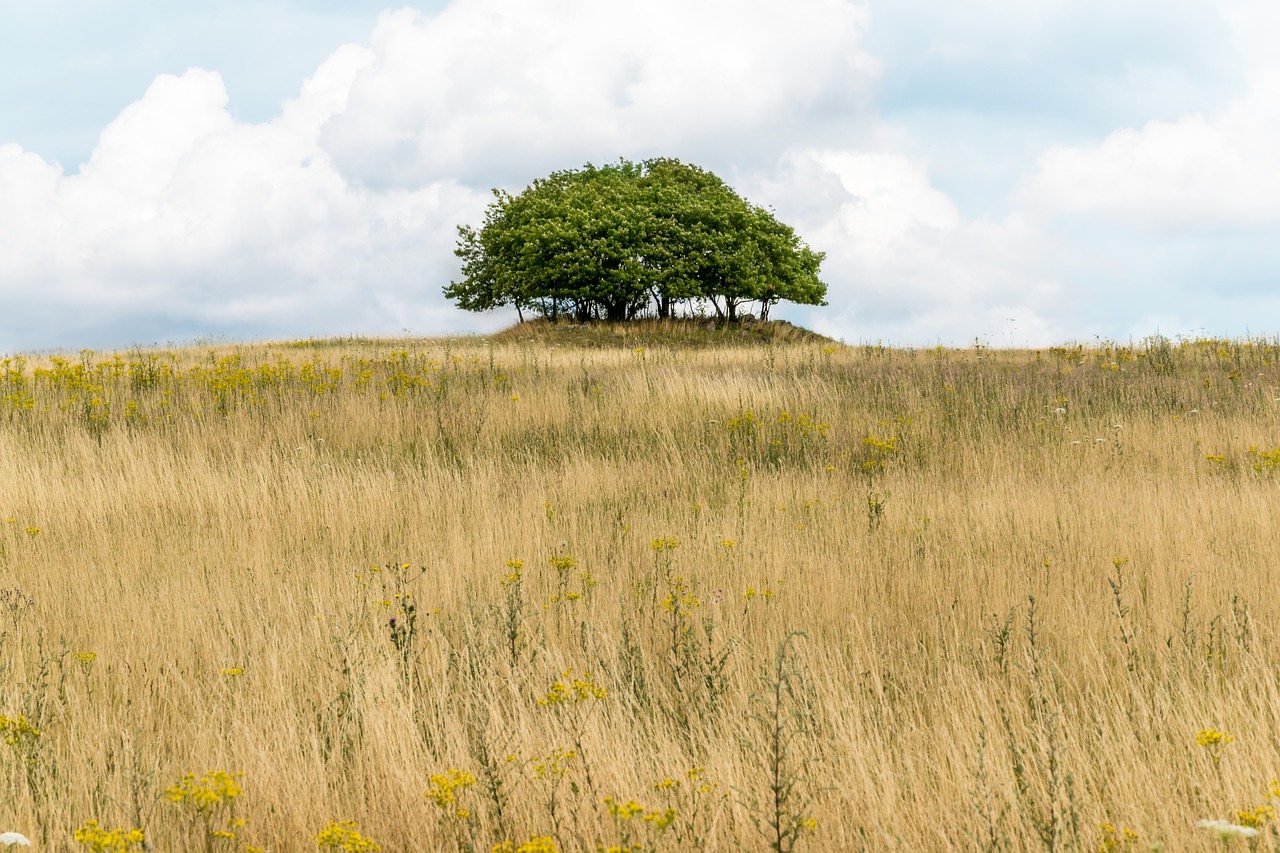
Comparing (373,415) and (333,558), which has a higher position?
(373,415)

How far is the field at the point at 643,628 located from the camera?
117 inches

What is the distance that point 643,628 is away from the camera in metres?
4.74

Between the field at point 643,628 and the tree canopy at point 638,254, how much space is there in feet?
68.2

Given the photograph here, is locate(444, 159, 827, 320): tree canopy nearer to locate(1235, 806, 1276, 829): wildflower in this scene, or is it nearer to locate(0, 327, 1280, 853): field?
locate(0, 327, 1280, 853): field

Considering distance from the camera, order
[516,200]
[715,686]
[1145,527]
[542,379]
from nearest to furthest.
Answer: [715,686], [1145,527], [542,379], [516,200]

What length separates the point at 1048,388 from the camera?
1272cm

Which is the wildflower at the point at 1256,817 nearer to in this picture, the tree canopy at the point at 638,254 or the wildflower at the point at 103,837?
the wildflower at the point at 103,837

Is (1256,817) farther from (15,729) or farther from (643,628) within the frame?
(15,729)

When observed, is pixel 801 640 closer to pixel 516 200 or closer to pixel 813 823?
pixel 813 823

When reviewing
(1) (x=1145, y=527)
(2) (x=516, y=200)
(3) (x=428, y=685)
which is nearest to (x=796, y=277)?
(2) (x=516, y=200)

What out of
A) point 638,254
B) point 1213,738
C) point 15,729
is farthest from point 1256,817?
point 638,254

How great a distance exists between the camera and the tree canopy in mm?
31328

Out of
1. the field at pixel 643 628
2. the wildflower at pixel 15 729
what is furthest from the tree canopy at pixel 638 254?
the wildflower at pixel 15 729

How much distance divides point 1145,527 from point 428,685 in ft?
15.5
